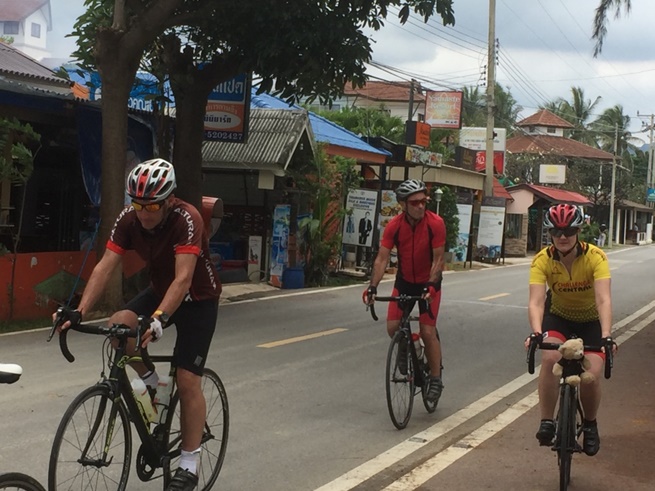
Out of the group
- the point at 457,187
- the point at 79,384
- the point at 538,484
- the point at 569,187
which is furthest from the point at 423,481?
the point at 569,187

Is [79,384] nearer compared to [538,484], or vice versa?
[538,484]

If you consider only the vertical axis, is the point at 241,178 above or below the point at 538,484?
above

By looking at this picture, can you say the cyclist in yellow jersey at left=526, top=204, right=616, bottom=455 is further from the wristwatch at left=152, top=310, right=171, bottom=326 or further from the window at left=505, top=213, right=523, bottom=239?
the window at left=505, top=213, right=523, bottom=239

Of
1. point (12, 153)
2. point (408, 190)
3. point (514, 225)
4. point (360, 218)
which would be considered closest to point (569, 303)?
point (408, 190)

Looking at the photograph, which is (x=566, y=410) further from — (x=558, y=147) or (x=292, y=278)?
(x=558, y=147)

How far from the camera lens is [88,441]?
454 centimetres

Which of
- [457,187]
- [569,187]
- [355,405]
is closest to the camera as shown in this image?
[355,405]

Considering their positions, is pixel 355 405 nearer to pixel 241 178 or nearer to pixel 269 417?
pixel 269 417

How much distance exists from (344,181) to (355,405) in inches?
640

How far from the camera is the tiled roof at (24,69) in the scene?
15.7 m

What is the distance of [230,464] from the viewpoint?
20.9 feet

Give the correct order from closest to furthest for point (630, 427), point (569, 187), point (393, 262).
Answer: point (630, 427) < point (393, 262) < point (569, 187)

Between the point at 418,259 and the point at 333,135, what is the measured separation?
1797 cm

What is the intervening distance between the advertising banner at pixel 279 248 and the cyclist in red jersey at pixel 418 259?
12.6 m
